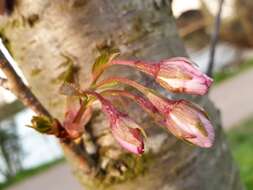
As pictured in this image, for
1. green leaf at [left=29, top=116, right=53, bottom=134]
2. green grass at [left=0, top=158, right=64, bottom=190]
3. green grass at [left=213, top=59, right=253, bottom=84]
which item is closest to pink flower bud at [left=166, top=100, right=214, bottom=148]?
green leaf at [left=29, top=116, right=53, bottom=134]

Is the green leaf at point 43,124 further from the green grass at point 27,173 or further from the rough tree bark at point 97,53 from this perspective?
the green grass at point 27,173

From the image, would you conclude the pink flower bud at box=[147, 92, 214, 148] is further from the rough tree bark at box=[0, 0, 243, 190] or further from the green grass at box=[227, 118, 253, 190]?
the green grass at box=[227, 118, 253, 190]

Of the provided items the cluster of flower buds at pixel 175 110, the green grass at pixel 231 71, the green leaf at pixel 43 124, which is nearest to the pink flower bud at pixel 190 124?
the cluster of flower buds at pixel 175 110

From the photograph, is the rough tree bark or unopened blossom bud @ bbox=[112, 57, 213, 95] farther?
the rough tree bark

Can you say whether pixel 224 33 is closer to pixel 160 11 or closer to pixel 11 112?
pixel 11 112

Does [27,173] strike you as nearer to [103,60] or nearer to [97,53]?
[97,53]

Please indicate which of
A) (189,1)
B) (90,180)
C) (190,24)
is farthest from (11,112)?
(90,180)
